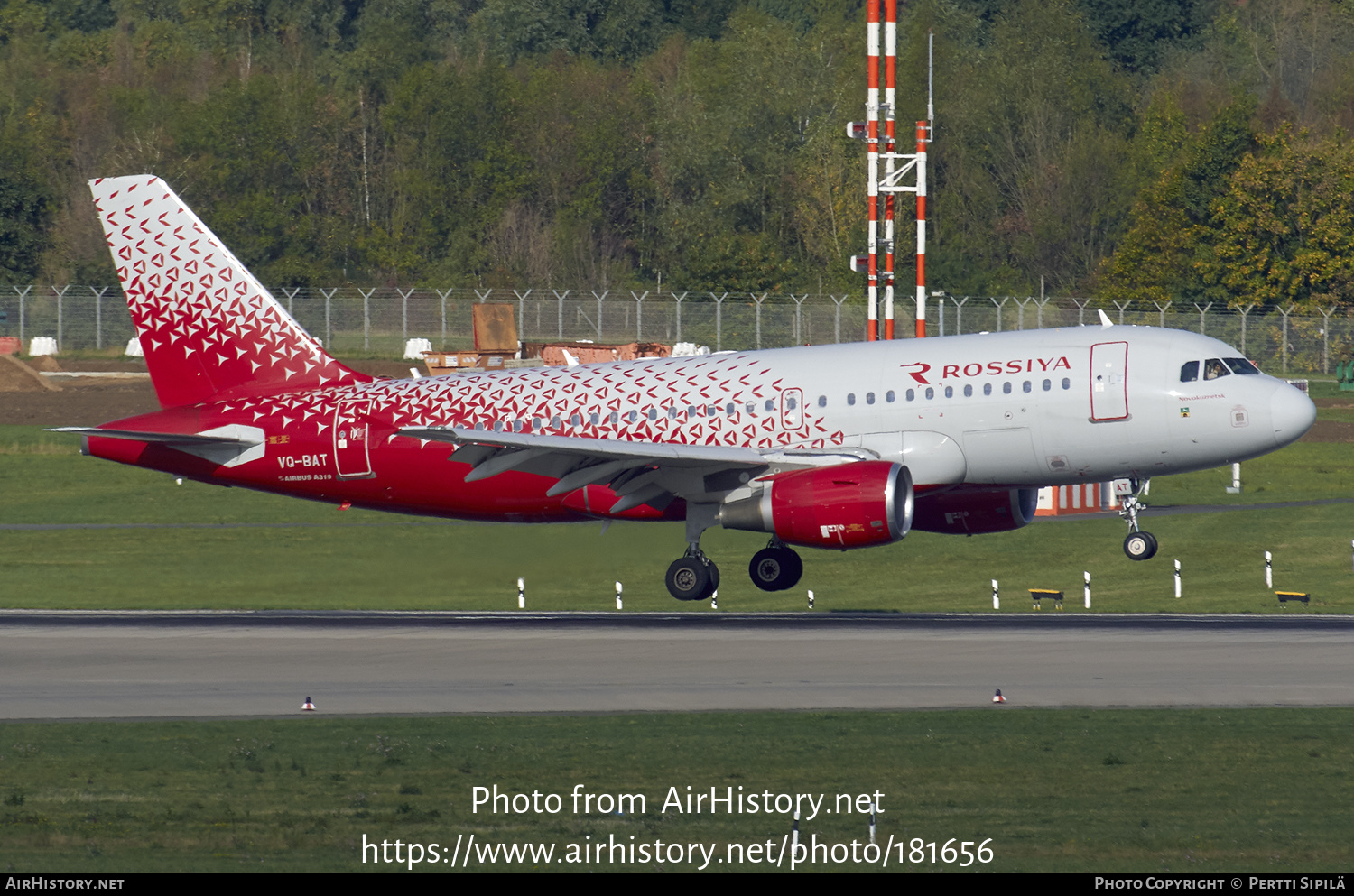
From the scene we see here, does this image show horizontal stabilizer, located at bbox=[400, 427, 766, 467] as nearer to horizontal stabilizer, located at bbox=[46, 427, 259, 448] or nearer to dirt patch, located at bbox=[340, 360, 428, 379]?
horizontal stabilizer, located at bbox=[46, 427, 259, 448]

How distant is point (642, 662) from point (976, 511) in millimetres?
9084

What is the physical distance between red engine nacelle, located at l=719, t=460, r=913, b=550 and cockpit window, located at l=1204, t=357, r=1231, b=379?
7295 millimetres

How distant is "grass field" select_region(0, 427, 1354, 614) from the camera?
52.2 meters

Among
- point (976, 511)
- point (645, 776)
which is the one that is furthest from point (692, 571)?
point (645, 776)

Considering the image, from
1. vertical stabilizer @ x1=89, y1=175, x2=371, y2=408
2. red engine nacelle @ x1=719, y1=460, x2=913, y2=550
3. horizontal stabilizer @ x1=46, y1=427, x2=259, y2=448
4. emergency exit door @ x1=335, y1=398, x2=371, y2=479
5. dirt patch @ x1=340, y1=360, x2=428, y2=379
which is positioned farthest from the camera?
dirt patch @ x1=340, y1=360, x2=428, y2=379

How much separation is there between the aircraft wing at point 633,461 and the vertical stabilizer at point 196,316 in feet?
18.0

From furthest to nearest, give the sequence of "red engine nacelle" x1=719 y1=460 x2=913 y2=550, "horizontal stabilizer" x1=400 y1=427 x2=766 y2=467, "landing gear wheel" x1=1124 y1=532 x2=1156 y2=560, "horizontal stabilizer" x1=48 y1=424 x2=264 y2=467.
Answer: "horizontal stabilizer" x1=48 y1=424 x2=264 y2=467
"horizontal stabilizer" x1=400 y1=427 x2=766 y2=467
"landing gear wheel" x1=1124 y1=532 x2=1156 y2=560
"red engine nacelle" x1=719 y1=460 x2=913 y2=550

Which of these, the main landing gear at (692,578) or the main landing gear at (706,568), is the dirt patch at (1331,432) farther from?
the main landing gear at (692,578)

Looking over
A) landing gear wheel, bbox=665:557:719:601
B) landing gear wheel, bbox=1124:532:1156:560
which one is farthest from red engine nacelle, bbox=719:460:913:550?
landing gear wheel, bbox=1124:532:1156:560

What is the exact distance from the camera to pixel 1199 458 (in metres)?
44.8

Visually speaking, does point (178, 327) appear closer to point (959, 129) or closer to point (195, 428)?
point (195, 428)

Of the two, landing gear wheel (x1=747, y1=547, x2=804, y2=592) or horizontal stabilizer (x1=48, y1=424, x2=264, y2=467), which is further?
horizontal stabilizer (x1=48, y1=424, x2=264, y2=467)
